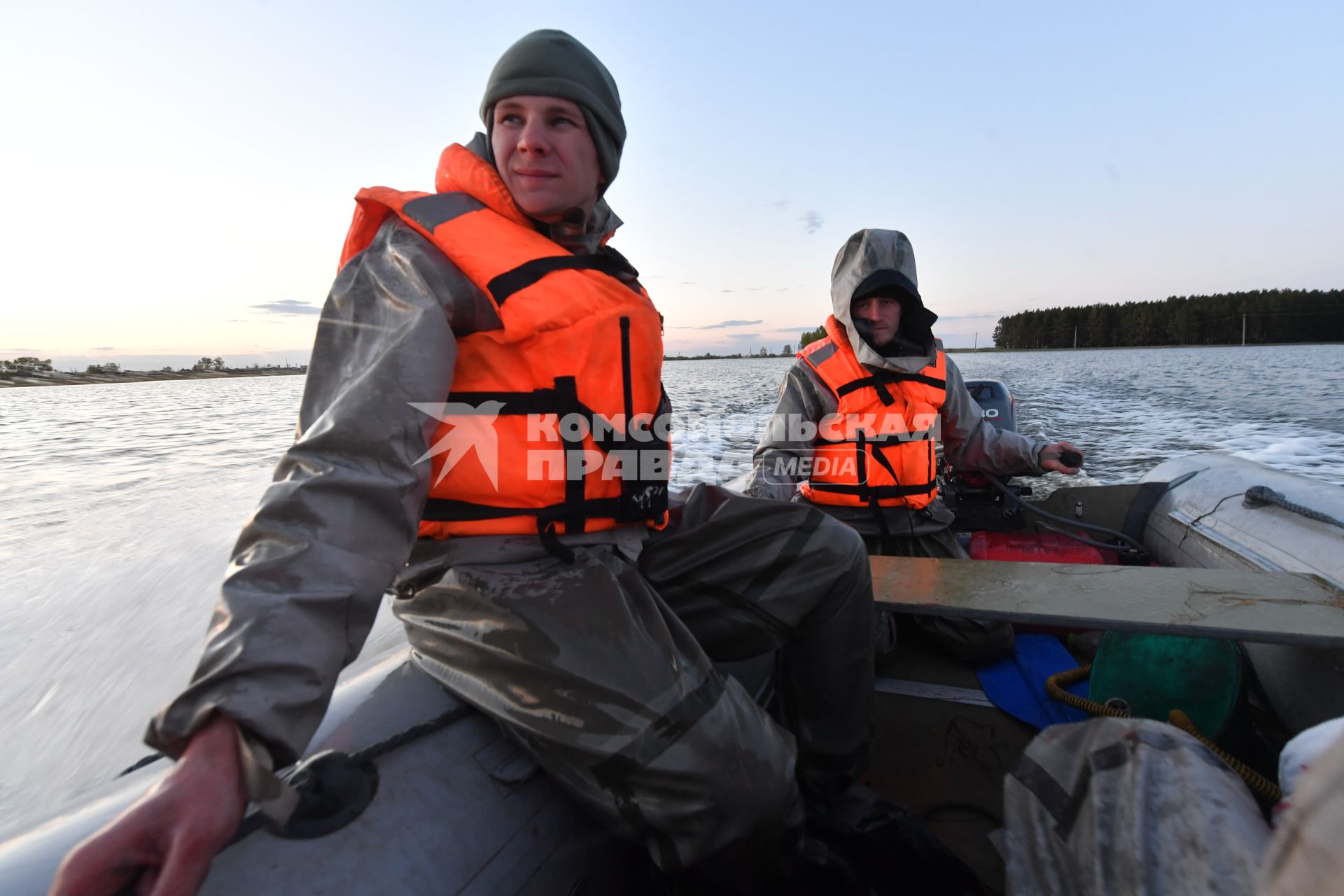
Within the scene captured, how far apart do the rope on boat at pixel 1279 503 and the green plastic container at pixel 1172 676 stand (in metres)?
0.93

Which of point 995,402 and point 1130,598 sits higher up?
point 995,402

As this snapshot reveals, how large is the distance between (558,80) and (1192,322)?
7450 cm

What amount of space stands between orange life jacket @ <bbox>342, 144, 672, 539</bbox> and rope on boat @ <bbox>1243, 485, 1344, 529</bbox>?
2708 mm

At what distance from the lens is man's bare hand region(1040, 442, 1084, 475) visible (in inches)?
116

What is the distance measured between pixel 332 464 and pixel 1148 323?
245 feet

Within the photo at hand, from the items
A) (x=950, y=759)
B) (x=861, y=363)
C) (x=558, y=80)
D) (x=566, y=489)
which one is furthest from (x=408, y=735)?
(x=861, y=363)

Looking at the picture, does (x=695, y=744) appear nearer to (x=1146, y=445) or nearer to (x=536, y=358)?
(x=536, y=358)

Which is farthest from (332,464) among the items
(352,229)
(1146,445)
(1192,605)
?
(1146,445)

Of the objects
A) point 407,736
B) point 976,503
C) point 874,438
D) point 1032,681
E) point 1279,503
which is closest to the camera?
point 407,736

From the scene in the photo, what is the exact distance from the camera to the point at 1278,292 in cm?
5831

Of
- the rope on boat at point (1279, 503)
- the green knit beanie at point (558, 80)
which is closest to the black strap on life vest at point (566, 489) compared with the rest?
the green knit beanie at point (558, 80)

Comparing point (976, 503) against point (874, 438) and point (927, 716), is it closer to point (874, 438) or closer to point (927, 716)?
point (874, 438)

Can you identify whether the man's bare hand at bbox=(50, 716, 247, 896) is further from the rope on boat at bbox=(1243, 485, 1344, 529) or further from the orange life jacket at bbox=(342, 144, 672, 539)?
the rope on boat at bbox=(1243, 485, 1344, 529)

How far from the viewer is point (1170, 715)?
180cm
